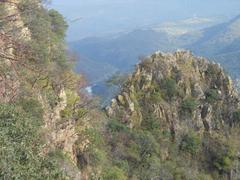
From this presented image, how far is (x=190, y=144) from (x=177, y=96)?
3.69m

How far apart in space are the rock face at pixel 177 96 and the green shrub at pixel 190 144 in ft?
2.67

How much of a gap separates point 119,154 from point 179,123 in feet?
20.8

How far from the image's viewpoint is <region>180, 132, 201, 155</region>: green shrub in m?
35.0

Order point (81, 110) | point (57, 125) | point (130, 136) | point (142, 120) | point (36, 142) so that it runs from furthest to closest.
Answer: point (142, 120), point (130, 136), point (81, 110), point (57, 125), point (36, 142)

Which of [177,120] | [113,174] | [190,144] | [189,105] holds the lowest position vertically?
[190,144]

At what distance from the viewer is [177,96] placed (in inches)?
1467

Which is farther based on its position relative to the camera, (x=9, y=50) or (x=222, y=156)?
(x=222, y=156)

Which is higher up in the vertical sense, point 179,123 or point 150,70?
point 150,70

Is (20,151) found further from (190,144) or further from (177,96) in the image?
(177,96)

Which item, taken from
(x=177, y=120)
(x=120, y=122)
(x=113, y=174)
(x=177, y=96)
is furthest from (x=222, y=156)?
(x=113, y=174)

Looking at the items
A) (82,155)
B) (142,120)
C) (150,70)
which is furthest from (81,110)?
(150,70)

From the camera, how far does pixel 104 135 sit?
1233 inches

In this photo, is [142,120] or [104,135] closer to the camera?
[104,135]

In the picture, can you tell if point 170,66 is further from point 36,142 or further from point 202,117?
point 36,142
